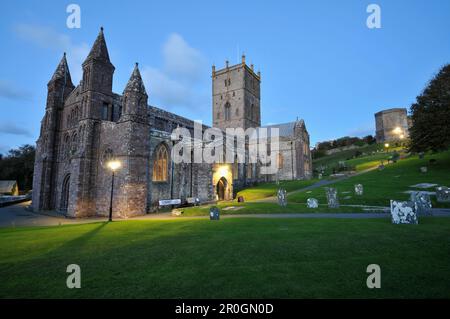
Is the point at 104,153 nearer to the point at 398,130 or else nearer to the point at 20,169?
the point at 20,169

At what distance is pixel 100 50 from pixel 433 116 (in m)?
40.2

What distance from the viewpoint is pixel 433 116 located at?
28016 millimetres

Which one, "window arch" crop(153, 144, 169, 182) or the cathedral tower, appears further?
the cathedral tower

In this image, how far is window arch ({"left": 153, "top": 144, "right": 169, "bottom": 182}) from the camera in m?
24.0

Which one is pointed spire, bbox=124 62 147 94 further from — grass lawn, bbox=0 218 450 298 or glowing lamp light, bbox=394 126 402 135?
→ glowing lamp light, bbox=394 126 402 135

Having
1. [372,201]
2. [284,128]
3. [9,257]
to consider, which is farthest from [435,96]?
[9,257]

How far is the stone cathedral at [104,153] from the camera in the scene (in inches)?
829

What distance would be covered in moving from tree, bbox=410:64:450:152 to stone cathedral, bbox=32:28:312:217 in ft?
84.3

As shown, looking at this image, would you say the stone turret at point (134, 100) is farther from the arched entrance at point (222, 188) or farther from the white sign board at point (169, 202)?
the arched entrance at point (222, 188)

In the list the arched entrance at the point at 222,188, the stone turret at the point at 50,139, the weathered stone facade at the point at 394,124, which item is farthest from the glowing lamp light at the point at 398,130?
the stone turret at the point at 50,139

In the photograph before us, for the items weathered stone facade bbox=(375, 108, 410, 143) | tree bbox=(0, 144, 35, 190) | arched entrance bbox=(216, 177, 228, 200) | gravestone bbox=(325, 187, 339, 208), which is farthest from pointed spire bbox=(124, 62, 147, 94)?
weathered stone facade bbox=(375, 108, 410, 143)

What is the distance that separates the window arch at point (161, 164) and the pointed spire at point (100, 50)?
11079 mm
